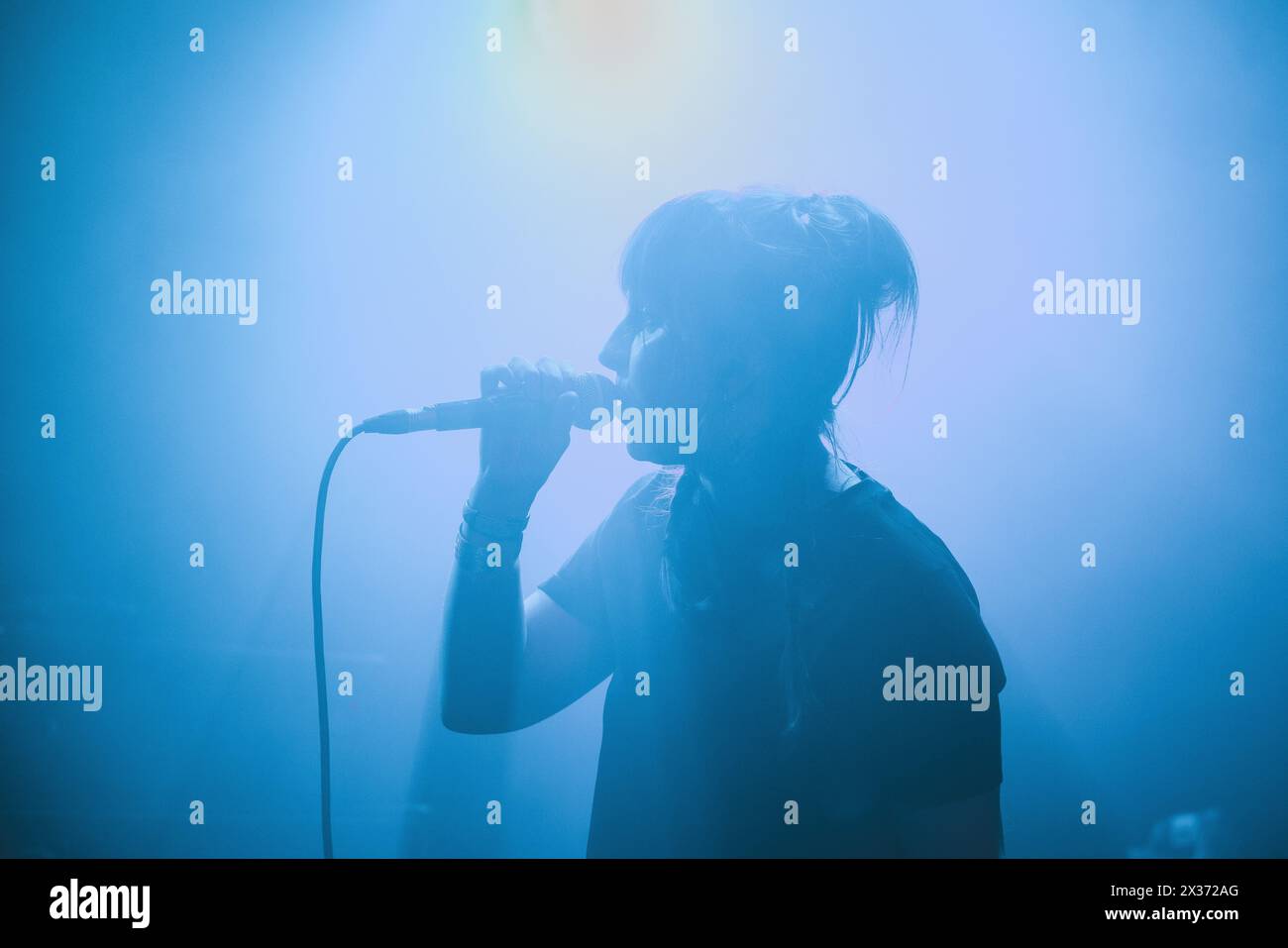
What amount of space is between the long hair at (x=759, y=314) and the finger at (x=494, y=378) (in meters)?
0.23

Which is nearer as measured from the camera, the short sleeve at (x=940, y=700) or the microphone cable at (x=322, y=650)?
the short sleeve at (x=940, y=700)

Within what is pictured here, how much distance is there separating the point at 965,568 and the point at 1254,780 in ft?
1.98

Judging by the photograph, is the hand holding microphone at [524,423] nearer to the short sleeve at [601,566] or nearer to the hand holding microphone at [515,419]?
the hand holding microphone at [515,419]

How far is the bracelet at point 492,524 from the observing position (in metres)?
1.18

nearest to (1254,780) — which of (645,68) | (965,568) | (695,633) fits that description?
(965,568)

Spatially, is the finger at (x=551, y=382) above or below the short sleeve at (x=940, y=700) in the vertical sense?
above

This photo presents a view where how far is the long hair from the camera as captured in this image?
1202mm

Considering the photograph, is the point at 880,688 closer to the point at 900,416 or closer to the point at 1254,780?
the point at 900,416

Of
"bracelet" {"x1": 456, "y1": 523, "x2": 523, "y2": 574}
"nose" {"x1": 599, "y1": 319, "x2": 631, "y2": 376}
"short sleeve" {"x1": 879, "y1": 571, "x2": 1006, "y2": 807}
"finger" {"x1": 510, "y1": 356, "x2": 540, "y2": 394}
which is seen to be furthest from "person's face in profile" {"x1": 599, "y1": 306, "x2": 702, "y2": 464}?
"short sleeve" {"x1": 879, "y1": 571, "x2": 1006, "y2": 807}

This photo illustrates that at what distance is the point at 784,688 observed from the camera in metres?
1.19

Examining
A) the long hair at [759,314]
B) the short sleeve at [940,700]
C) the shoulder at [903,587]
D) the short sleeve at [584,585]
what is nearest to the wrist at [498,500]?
the short sleeve at [584,585]

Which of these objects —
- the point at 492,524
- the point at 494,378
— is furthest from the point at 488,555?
the point at 494,378

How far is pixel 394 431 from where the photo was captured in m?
1.18

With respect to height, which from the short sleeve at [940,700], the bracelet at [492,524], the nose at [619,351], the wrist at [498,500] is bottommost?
the short sleeve at [940,700]
